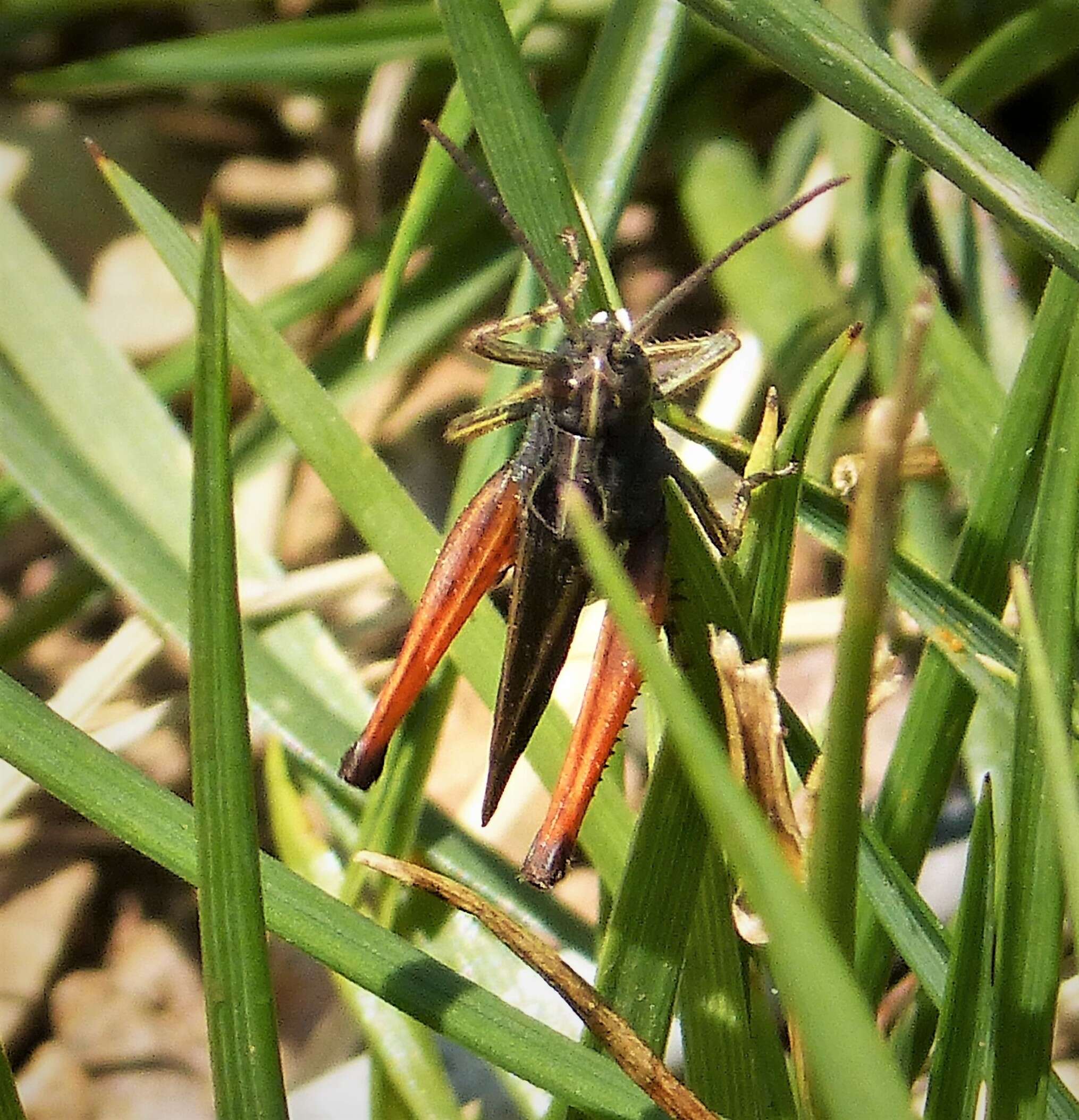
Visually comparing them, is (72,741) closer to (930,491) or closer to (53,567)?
(930,491)

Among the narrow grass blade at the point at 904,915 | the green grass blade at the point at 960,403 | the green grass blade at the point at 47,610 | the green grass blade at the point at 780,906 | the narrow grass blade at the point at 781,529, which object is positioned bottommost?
the green grass blade at the point at 780,906

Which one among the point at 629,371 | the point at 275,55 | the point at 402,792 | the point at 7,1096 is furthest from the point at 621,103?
the point at 7,1096

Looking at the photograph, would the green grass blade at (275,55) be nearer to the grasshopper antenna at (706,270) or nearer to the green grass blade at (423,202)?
the green grass blade at (423,202)

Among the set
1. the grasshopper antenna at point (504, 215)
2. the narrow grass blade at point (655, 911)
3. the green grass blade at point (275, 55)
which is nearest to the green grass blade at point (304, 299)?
the green grass blade at point (275, 55)

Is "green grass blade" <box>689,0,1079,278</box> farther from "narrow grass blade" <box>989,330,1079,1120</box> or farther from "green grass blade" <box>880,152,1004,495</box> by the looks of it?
"green grass blade" <box>880,152,1004,495</box>

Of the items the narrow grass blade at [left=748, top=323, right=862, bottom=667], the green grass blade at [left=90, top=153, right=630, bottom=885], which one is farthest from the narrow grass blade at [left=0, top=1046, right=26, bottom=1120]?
the narrow grass blade at [left=748, top=323, right=862, bottom=667]
